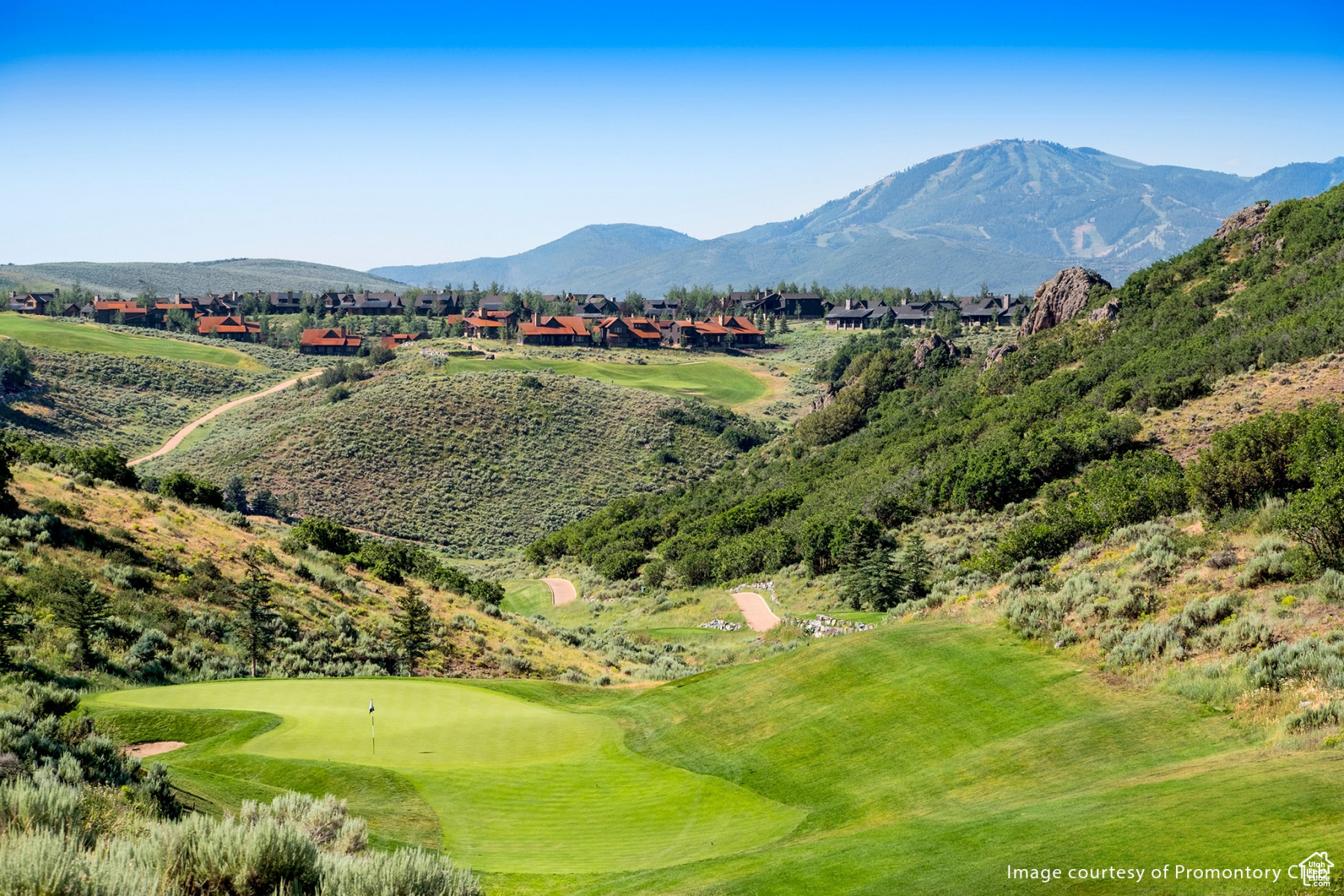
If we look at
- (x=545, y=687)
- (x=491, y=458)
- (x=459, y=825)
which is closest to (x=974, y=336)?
(x=491, y=458)

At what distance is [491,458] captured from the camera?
79.3 m

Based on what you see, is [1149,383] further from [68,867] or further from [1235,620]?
[68,867]

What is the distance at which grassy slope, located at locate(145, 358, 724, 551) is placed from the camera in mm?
70688

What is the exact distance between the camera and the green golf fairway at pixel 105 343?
339ft

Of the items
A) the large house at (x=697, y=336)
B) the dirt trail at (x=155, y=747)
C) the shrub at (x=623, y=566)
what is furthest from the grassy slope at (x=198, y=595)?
the large house at (x=697, y=336)

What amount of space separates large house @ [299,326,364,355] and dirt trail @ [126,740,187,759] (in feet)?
388

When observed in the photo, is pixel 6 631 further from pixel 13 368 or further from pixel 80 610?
pixel 13 368

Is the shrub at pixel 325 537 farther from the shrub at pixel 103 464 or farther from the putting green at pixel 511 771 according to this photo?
the putting green at pixel 511 771

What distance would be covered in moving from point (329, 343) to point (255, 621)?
112190 mm

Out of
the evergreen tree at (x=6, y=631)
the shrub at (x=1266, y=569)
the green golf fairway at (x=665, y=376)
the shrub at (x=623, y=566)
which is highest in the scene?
the green golf fairway at (x=665, y=376)

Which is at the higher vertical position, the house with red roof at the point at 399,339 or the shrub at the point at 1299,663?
the house with red roof at the point at 399,339

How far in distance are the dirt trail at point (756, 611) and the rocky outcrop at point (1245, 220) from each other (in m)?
34.5

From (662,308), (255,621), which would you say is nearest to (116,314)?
(662,308)

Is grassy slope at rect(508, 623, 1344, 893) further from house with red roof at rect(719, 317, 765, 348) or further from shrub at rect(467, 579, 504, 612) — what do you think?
house with red roof at rect(719, 317, 765, 348)
